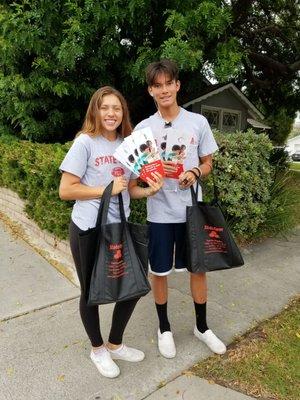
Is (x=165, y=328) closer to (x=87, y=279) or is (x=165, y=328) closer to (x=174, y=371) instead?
(x=174, y=371)

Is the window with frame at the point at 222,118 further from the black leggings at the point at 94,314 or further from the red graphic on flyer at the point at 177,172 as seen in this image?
the black leggings at the point at 94,314

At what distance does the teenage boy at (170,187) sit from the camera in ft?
8.62

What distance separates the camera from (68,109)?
6938 millimetres

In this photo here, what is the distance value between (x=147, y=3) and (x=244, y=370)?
189 inches

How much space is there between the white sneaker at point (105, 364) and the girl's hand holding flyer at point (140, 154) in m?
1.29

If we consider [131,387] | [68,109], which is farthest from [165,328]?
[68,109]

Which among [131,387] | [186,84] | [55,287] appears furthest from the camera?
[186,84]

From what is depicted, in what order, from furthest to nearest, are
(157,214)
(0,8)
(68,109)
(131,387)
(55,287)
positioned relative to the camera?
(68,109) → (0,8) → (55,287) → (157,214) → (131,387)

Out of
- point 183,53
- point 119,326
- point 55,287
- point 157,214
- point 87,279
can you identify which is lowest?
point 55,287

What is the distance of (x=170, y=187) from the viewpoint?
2770 mm

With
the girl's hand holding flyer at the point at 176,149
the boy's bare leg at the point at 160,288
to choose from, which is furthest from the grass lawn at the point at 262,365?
the girl's hand holding flyer at the point at 176,149

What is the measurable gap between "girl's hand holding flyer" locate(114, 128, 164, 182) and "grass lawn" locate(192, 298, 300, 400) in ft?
4.80

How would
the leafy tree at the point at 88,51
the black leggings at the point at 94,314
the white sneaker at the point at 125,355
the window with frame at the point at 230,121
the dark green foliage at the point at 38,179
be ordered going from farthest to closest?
the window with frame at the point at 230,121, the leafy tree at the point at 88,51, the dark green foliage at the point at 38,179, the white sneaker at the point at 125,355, the black leggings at the point at 94,314

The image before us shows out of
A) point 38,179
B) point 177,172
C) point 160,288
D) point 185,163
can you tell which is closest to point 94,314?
point 160,288
